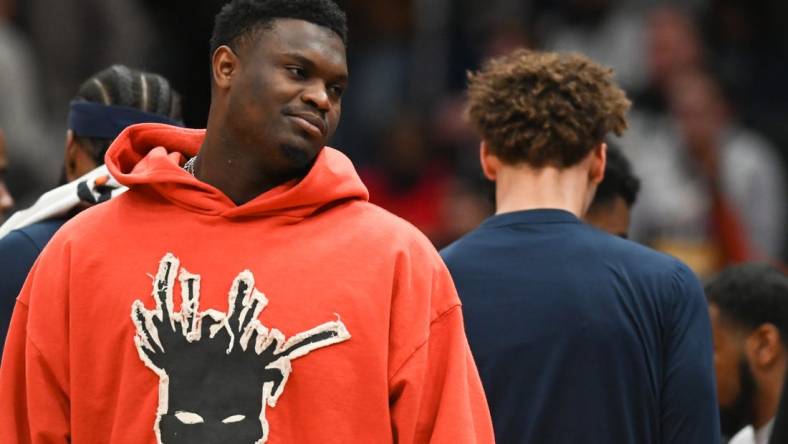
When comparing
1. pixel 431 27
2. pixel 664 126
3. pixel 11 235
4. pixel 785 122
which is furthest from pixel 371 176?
pixel 11 235

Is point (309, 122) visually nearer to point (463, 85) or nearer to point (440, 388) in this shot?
point (440, 388)

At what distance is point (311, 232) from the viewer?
3021 millimetres

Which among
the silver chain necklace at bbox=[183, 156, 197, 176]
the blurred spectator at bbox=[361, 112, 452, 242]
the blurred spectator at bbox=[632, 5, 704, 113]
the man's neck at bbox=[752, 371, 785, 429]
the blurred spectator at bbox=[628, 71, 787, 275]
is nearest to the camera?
the silver chain necklace at bbox=[183, 156, 197, 176]

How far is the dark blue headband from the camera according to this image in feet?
Answer: 13.1

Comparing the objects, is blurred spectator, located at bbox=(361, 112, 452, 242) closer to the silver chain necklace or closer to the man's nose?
the silver chain necklace

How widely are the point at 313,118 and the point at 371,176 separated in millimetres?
6350

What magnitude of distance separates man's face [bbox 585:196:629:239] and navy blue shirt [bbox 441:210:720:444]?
2.02ft

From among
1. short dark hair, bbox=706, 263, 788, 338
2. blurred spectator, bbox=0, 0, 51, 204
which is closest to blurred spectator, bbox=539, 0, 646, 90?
blurred spectator, bbox=0, 0, 51, 204

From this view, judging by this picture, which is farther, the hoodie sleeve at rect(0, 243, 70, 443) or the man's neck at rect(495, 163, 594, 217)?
the man's neck at rect(495, 163, 594, 217)

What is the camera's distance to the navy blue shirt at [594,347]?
3604 mm

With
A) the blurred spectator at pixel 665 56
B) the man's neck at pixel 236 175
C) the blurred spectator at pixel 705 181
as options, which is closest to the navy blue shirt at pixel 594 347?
the man's neck at pixel 236 175

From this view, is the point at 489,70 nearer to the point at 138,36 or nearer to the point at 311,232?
the point at 311,232

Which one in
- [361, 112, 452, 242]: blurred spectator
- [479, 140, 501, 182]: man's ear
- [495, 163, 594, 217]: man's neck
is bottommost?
[361, 112, 452, 242]: blurred spectator

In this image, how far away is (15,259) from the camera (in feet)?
11.9
